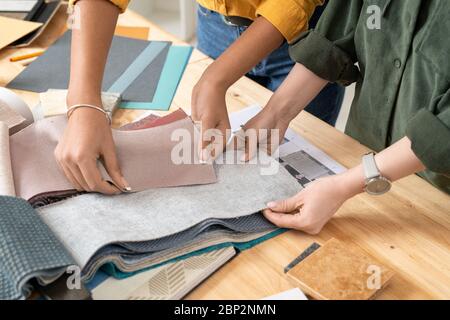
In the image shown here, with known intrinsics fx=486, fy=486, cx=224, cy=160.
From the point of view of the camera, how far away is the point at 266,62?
1.22m

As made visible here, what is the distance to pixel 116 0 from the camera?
95 cm

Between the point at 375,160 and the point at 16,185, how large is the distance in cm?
56

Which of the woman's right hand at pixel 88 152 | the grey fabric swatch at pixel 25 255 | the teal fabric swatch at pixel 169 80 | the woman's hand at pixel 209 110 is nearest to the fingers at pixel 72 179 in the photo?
the woman's right hand at pixel 88 152

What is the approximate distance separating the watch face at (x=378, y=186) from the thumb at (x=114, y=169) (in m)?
0.37

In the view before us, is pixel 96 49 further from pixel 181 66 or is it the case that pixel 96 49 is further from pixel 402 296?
pixel 402 296

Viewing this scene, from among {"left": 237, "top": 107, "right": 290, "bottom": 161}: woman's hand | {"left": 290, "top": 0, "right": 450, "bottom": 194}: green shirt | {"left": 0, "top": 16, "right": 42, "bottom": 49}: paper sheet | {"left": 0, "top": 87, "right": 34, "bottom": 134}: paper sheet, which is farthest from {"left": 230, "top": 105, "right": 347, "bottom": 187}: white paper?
{"left": 0, "top": 16, "right": 42, "bottom": 49}: paper sheet

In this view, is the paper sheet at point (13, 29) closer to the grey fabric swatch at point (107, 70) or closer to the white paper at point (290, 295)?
the grey fabric swatch at point (107, 70)

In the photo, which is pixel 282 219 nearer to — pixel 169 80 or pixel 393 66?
pixel 393 66

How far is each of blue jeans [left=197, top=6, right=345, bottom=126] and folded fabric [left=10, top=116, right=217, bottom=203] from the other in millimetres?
431

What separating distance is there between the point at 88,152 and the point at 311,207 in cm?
36

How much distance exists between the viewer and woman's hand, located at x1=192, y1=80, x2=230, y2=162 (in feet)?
2.89

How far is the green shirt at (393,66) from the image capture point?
0.70 metres

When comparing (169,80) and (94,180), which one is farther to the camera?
(169,80)

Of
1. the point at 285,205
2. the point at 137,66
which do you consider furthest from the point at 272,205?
the point at 137,66
